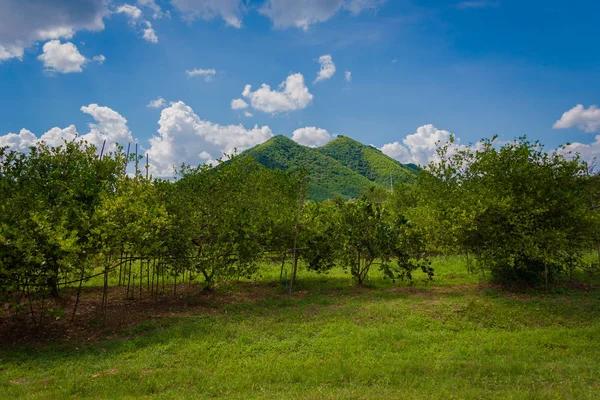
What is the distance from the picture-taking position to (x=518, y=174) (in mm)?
13055

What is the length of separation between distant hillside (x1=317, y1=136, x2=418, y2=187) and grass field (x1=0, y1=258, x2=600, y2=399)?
7710 cm

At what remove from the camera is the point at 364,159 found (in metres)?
107

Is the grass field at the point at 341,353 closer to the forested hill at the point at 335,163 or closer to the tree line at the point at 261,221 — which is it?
the tree line at the point at 261,221

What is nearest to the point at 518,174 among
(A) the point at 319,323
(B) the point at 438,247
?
(B) the point at 438,247

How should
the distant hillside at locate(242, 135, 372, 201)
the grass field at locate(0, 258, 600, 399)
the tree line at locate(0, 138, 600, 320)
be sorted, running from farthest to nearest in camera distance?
the distant hillside at locate(242, 135, 372, 201)
the tree line at locate(0, 138, 600, 320)
the grass field at locate(0, 258, 600, 399)

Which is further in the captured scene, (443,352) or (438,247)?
(438,247)

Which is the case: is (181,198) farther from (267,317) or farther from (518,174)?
(518,174)

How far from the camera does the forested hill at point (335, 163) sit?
81.2m

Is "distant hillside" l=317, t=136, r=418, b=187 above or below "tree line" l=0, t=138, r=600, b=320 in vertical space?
above

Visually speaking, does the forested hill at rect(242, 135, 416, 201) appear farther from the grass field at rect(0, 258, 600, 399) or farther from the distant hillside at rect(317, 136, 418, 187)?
the grass field at rect(0, 258, 600, 399)

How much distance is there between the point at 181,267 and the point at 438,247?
30.8 ft

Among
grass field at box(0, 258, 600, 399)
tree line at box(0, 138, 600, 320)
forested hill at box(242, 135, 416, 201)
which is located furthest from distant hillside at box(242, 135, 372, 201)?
grass field at box(0, 258, 600, 399)

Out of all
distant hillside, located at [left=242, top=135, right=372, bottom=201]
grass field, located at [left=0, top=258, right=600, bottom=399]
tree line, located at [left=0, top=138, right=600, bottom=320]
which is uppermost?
distant hillside, located at [left=242, top=135, right=372, bottom=201]

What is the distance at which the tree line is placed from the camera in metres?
10.4
